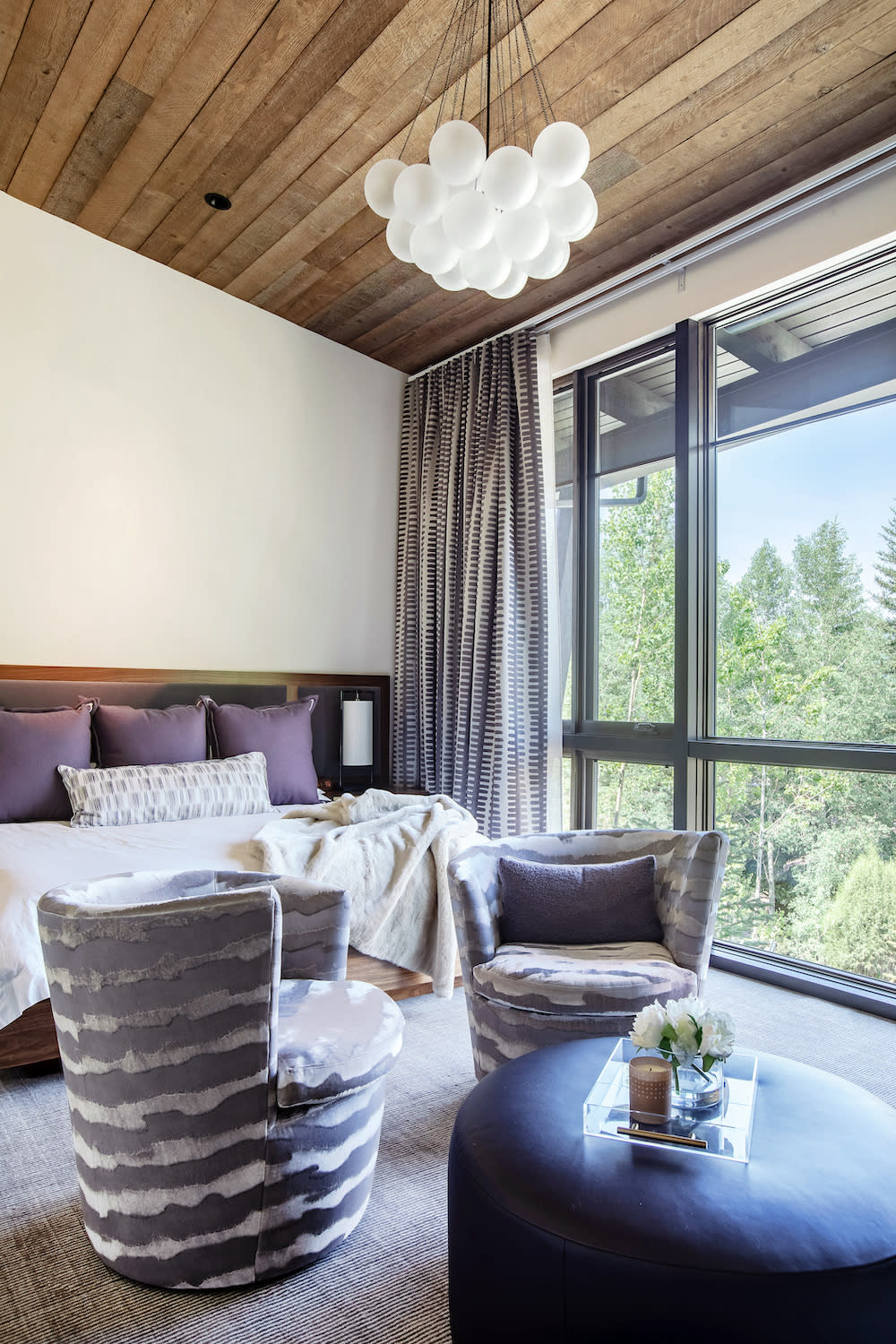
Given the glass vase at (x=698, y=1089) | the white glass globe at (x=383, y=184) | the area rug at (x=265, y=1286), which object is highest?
the white glass globe at (x=383, y=184)

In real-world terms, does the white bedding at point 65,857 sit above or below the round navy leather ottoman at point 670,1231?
above

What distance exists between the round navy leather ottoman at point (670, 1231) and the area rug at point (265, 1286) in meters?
0.31

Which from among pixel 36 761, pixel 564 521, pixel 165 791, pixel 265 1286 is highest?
pixel 564 521

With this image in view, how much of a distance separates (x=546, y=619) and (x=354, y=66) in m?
2.36

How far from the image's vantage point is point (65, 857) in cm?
270

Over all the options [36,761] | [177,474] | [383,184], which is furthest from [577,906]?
[177,474]

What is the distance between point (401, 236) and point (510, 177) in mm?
445

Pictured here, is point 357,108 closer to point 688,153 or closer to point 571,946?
point 688,153

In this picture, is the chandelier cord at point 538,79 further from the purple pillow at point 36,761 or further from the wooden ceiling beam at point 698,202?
the purple pillow at point 36,761

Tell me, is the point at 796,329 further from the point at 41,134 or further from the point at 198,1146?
the point at 198,1146

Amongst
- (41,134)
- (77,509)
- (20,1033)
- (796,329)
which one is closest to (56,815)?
(20,1033)

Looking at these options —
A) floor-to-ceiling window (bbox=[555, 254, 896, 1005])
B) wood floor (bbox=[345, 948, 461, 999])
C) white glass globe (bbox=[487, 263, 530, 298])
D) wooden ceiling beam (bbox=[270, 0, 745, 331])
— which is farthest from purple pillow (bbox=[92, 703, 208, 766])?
wooden ceiling beam (bbox=[270, 0, 745, 331])

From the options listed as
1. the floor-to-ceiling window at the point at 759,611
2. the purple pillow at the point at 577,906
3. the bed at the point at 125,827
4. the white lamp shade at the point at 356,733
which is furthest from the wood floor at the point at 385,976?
the white lamp shade at the point at 356,733

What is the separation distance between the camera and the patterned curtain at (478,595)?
4.21m
